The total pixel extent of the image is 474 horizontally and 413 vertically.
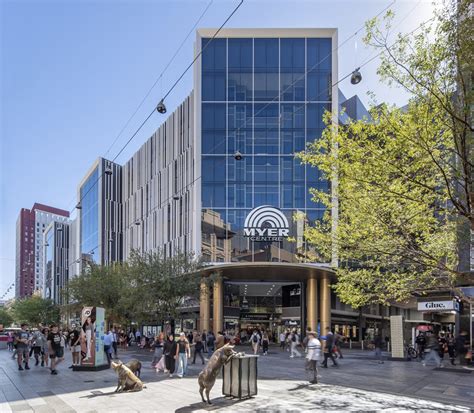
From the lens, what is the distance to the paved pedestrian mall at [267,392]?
39.1 ft

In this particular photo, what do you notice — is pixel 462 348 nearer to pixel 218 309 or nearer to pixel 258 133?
pixel 218 309

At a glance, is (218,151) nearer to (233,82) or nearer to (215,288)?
(233,82)

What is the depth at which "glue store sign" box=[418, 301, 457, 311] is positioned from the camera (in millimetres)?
25866

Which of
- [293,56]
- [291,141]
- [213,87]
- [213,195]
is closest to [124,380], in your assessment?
[213,195]

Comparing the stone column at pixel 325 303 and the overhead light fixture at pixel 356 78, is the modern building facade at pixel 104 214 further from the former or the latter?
the overhead light fixture at pixel 356 78

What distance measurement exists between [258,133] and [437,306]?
22.4m

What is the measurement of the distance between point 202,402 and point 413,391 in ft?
21.1

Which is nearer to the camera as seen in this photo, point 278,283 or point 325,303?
point 325,303

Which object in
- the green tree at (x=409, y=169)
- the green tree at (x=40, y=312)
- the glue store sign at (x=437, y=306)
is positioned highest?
the green tree at (x=409, y=169)

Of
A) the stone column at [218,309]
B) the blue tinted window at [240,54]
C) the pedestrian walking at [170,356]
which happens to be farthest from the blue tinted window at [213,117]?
the pedestrian walking at [170,356]

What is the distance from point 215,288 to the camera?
147ft

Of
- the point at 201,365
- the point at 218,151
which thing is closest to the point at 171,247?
the point at 218,151

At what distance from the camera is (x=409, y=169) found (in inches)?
458

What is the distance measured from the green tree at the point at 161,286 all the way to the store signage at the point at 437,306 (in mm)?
13383
